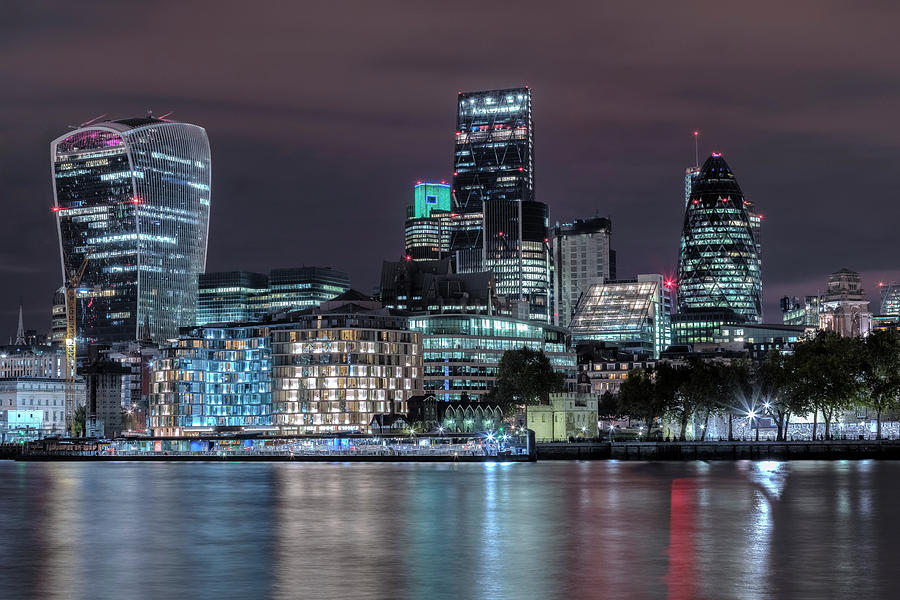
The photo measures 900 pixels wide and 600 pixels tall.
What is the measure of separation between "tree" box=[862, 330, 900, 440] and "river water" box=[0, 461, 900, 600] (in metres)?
43.5

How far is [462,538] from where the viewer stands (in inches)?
2798

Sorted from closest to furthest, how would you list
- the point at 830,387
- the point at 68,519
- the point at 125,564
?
the point at 125,564, the point at 68,519, the point at 830,387

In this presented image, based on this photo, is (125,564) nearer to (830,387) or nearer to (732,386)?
(830,387)

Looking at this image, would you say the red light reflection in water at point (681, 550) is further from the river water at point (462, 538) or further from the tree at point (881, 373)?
the tree at point (881, 373)

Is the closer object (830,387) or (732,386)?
(830,387)

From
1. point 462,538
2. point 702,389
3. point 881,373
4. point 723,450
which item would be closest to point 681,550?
point 462,538

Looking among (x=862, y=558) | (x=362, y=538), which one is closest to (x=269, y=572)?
(x=362, y=538)

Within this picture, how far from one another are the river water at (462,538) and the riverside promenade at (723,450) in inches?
1923

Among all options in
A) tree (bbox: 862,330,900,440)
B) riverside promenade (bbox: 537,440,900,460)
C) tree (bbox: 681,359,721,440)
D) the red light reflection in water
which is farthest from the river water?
tree (bbox: 681,359,721,440)

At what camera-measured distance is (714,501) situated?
95.4 meters

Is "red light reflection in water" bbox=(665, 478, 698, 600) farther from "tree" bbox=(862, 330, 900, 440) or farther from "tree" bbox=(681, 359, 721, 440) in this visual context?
"tree" bbox=(681, 359, 721, 440)

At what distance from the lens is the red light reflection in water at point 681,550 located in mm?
50469

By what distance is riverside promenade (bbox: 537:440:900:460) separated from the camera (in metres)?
177

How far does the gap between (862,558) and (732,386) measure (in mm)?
135420
